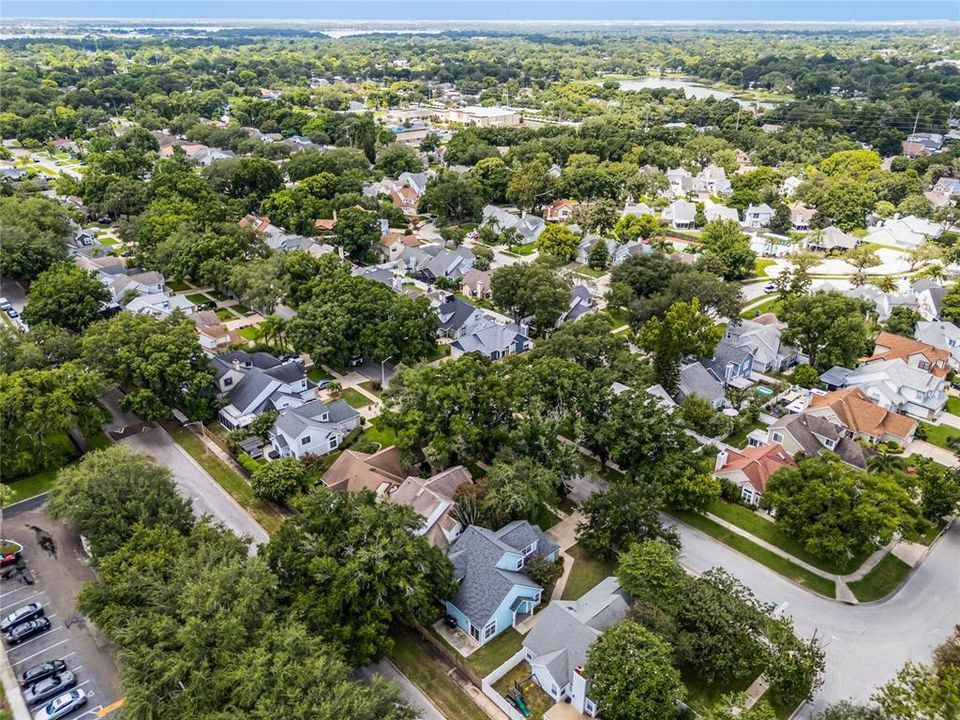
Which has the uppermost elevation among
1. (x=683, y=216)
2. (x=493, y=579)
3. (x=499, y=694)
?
(x=493, y=579)

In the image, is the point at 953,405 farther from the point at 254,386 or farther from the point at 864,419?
the point at 254,386

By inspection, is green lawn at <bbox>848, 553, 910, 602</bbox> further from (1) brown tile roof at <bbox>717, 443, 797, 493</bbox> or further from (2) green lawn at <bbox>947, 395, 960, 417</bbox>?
(2) green lawn at <bbox>947, 395, 960, 417</bbox>

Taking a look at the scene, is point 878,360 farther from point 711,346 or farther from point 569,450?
point 569,450

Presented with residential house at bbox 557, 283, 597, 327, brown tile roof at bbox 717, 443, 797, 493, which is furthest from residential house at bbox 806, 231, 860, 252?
brown tile roof at bbox 717, 443, 797, 493

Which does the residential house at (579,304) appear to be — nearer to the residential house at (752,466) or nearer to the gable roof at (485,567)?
the residential house at (752,466)

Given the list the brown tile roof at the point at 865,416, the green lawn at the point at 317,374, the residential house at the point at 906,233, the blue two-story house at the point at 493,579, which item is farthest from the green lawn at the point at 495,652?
the residential house at the point at 906,233

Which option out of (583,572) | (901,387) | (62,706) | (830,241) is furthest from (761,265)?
(62,706)
